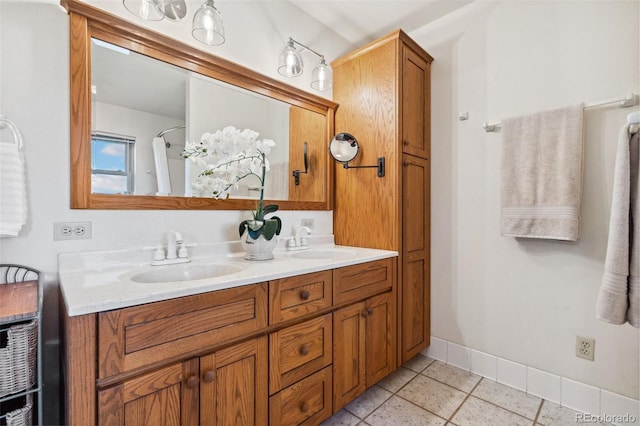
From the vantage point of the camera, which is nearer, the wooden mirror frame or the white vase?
the wooden mirror frame

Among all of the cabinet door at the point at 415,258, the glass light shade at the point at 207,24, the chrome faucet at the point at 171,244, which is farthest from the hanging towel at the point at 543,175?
the chrome faucet at the point at 171,244

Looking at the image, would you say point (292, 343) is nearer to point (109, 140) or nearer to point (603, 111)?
point (109, 140)

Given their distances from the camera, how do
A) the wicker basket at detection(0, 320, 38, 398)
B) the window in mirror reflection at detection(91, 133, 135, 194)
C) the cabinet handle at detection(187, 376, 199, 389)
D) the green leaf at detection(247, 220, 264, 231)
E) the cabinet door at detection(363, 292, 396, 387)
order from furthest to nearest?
the cabinet door at detection(363, 292, 396, 387), the green leaf at detection(247, 220, 264, 231), the window in mirror reflection at detection(91, 133, 135, 194), the cabinet handle at detection(187, 376, 199, 389), the wicker basket at detection(0, 320, 38, 398)

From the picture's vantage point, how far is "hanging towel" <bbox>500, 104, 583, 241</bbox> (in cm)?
151

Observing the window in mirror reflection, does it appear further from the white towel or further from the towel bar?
the towel bar

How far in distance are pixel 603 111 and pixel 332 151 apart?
4.82 ft

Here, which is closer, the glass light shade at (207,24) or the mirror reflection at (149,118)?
the mirror reflection at (149,118)

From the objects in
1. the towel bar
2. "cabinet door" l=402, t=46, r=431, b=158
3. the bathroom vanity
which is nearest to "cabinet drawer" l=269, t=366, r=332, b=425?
the bathroom vanity

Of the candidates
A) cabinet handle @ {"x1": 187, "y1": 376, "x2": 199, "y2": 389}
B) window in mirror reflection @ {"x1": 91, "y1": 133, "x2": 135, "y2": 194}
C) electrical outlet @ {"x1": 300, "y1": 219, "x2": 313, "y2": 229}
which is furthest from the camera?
electrical outlet @ {"x1": 300, "y1": 219, "x2": 313, "y2": 229}

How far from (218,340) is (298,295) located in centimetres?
37

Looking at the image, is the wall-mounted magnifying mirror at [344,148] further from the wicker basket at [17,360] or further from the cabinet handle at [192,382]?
the wicker basket at [17,360]

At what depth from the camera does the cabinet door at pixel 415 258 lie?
6.23ft

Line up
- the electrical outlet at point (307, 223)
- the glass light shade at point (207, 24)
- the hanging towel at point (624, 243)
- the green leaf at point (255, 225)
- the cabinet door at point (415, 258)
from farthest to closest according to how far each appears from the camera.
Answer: the electrical outlet at point (307, 223)
the cabinet door at point (415, 258)
the green leaf at point (255, 225)
the glass light shade at point (207, 24)
the hanging towel at point (624, 243)

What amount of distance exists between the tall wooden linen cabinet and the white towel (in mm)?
1656
